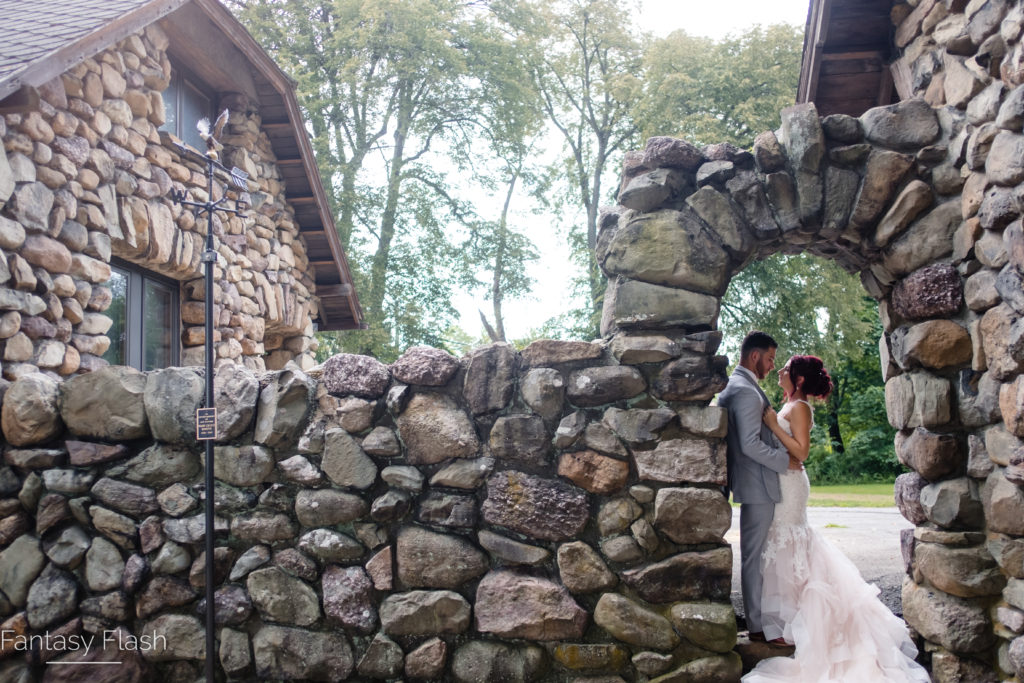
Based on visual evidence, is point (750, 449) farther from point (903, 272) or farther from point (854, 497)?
point (854, 497)

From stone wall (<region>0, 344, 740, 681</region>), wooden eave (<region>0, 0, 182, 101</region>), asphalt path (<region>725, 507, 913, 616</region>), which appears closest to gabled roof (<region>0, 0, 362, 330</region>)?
wooden eave (<region>0, 0, 182, 101</region>)

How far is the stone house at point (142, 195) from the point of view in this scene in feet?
13.9

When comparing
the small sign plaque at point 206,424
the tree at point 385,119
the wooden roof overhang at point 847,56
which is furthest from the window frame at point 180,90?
the tree at point 385,119

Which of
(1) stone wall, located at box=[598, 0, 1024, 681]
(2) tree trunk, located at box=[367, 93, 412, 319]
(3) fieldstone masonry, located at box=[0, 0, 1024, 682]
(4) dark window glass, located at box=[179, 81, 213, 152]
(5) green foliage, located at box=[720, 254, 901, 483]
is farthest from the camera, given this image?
(2) tree trunk, located at box=[367, 93, 412, 319]

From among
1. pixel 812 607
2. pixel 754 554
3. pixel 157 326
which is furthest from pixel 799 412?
pixel 157 326

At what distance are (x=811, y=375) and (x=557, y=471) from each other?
1666mm

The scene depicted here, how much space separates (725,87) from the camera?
1412 centimetres

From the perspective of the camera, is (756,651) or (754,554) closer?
(756,651)

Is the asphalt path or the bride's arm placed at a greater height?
the bride's arm

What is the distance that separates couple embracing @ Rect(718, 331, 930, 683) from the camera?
11.7 feet

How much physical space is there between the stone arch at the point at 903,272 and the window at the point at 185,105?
4.38m

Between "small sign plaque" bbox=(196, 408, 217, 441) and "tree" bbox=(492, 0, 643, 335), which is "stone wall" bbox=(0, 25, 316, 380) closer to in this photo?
"small sign plaque" bbox=(196, 408, 217, 441)

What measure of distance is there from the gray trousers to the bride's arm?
321 millimetres

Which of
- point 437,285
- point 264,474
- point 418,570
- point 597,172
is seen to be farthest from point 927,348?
point 597,172
